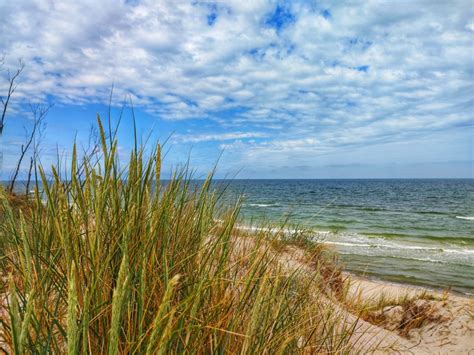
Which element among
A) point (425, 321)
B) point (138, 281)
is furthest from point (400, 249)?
point (138, 281)

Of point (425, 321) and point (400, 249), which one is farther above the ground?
point (425, 321)

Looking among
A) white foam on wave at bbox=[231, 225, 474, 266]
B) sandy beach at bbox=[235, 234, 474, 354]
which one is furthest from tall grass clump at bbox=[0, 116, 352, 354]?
white foam on wave at bbox=[231, 225, 474, 266]

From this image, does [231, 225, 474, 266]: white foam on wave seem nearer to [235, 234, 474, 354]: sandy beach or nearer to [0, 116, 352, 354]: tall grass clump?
[235, 234, 474, 354]: sandy beach

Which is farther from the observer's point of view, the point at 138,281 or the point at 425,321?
the point at 425,321

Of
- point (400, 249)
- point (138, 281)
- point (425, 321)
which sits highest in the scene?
point (138, 281)

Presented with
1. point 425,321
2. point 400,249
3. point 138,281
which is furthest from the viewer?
point 400,249

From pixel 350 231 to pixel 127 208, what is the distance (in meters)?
18.7

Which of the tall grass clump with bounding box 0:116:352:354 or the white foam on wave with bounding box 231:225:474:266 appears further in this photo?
the white foam on wave with bounding box 231:225:474:266

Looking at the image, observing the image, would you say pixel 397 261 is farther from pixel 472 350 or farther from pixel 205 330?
pixel 205 330

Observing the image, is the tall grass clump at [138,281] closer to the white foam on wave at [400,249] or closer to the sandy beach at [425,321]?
the sandy beach at [425,321]

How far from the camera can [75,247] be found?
5.20 feet

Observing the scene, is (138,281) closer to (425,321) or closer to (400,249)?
(425,321)

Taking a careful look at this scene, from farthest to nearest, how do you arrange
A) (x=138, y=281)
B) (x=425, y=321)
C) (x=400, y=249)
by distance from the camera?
1. (x=400, y=249)
2. (x=425, y=321)
3. (x=138, y=281)

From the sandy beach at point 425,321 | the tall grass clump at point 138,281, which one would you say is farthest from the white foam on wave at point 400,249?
the tall grass clump at point 138,281
